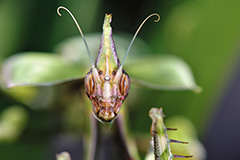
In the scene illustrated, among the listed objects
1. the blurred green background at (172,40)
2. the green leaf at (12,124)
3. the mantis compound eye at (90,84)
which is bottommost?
the green leaf at (12,124)

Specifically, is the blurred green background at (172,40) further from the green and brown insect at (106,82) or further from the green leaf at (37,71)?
the green and brown insect at (106,82)

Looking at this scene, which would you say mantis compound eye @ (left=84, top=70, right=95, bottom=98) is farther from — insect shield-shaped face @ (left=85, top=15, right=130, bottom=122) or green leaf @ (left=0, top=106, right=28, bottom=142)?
green leaf @ (left=0, top=106, right=28, bottom=142)

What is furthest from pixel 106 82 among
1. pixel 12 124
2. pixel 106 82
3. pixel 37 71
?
pixel 12 124

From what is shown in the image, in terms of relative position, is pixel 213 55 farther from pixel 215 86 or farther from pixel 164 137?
pixel 164 137

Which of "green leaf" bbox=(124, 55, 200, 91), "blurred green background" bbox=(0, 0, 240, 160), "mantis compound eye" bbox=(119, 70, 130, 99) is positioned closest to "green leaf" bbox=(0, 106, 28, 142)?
"blurred green background" bbox=(0, 0, 240, 160)

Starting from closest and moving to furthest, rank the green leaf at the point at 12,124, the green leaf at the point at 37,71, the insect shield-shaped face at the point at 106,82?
1. the insect shield-shaped face at the point at 106,82
2. the green leaf at the point at 37,71
3. the green leaf at the point at 12,124

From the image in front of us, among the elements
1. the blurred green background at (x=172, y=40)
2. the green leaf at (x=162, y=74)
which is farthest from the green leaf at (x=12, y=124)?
the green leaf at (x=162, y=74)

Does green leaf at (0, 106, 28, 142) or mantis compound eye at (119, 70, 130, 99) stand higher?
mantis compound eye at (119, 70, 130, 99)

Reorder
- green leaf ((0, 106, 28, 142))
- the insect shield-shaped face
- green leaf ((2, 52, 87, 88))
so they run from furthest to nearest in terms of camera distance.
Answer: green leaf ((0, 106, 28, 142)) → green leaf ((2, 52, 87, 88)) → the insect shield-shaped face
